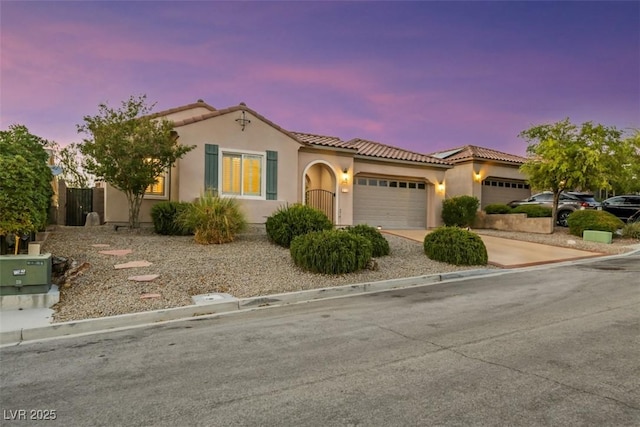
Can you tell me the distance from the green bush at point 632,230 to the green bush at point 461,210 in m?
5.85

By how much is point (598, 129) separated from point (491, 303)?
13690mm

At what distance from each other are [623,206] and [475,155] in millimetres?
7613

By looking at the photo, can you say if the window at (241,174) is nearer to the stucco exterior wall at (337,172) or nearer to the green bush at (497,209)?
the stucco exterior wall at (337,172)

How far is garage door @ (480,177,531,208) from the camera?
2120cm

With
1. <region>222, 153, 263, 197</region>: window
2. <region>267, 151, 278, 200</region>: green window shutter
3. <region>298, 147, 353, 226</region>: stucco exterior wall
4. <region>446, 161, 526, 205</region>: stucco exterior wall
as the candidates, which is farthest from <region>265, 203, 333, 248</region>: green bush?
<region>446, 161, 526, 205</region>: stucco exterior wall

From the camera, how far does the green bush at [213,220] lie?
→ 10562mm

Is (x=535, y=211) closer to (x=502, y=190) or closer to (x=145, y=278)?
(x=502, y=190)

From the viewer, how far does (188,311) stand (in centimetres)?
617

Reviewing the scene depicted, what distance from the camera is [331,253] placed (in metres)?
8.49

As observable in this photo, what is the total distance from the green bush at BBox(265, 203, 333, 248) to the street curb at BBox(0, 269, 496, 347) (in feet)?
11.0

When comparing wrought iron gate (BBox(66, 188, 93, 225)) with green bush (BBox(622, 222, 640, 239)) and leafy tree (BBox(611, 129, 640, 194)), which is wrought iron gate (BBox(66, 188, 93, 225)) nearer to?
leafy tree (BBox(611, 129, 640, 194))

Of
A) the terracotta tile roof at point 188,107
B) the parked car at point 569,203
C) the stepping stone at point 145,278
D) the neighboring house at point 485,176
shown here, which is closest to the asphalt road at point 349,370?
the stepping stone at point 145,278

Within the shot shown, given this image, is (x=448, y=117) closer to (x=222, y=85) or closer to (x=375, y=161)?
(x=375, y=161)

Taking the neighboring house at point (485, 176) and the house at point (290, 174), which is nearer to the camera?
the house at point (290, 174)
